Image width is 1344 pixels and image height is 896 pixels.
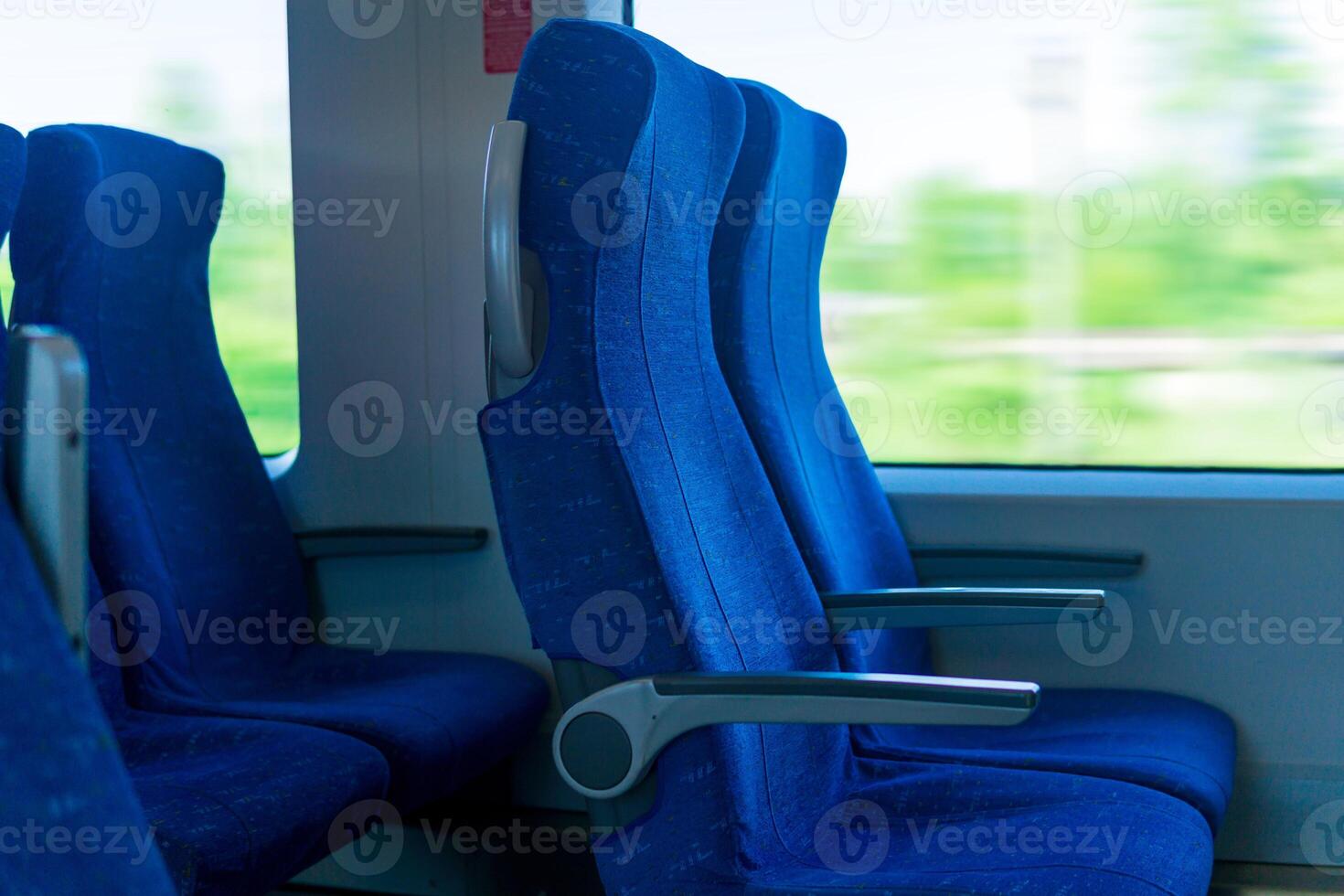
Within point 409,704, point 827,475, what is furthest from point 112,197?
point 827,475

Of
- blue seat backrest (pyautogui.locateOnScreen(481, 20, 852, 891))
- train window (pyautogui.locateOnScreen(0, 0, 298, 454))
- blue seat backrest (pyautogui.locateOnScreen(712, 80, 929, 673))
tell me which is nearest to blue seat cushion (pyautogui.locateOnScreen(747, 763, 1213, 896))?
blue seat backrest (pyautogui.locateOnScreen(481, 20, 852, 891))

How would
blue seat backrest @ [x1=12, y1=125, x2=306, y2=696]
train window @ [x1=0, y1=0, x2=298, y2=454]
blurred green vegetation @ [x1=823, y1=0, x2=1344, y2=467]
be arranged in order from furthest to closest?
1. train window @ [x1=0, y1=0, x2=298, y2=454]
2. blurred green vegetation @ [x1=823, y1=0, x2=1344, y2=467]
3. blue seat backrest @ [x1=12, y1=125, x2=306, y2=696]

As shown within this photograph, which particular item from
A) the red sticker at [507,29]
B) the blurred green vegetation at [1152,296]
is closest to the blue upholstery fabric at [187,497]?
the red sticker at [507,29]

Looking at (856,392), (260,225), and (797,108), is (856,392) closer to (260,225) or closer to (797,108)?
(797,108)

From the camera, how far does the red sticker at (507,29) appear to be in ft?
8.30

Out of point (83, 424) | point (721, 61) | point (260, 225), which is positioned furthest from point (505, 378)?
point (260, 225)

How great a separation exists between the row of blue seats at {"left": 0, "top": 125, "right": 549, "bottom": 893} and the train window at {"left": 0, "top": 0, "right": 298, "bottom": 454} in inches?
12.0

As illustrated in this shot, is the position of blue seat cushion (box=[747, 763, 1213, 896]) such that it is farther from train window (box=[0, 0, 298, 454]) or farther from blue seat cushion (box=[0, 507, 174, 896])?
train window (box=[0, 0, 298, 454])

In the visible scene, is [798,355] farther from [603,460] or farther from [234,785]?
[234,785]

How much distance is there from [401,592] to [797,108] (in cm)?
130

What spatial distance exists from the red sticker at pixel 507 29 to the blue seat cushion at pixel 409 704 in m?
1.13

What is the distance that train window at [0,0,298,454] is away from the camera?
278cm

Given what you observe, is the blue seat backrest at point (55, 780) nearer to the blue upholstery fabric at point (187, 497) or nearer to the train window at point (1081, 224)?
the blue upholstery fabric at point (187, 497)

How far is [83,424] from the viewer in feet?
2.00
